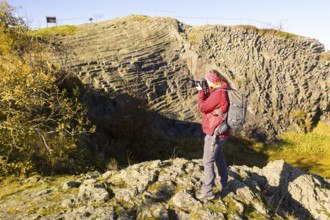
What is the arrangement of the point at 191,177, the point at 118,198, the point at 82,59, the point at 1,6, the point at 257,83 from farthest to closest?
the point at 257,83, the point at 82,59, the point at 1,6, the point at 191,177, the point at 118,198

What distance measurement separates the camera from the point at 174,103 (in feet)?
97.1

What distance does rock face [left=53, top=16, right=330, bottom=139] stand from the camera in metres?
30.1

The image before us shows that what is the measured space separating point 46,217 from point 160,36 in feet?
99.3

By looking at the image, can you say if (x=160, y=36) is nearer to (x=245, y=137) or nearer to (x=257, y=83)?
(x=257, y=83)

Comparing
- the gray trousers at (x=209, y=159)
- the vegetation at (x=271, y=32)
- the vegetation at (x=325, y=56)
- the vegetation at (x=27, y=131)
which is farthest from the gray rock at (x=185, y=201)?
the vegetation at (x=325, y=56)

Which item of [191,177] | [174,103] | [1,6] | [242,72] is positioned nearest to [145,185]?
[191,177]

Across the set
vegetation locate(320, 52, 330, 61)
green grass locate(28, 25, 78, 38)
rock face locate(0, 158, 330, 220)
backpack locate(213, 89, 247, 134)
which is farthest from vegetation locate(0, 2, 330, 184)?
vegetation locate(320, 52, 330, 61)

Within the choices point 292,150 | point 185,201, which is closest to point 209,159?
point 185,201

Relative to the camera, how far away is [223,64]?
32844 millimetres

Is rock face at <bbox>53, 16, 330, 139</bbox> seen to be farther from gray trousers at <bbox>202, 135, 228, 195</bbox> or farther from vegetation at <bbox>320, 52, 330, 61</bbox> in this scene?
gray trousers at <bbox>202, 135, 228, 195</bbox>

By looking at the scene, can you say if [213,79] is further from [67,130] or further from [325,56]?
[325,56]

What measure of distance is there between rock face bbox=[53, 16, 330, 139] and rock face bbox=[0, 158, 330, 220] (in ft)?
67.9

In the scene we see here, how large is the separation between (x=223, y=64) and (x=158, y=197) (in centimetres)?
2821

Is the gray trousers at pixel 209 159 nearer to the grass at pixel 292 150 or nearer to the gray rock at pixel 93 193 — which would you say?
the gray rock at pixel 93 193
